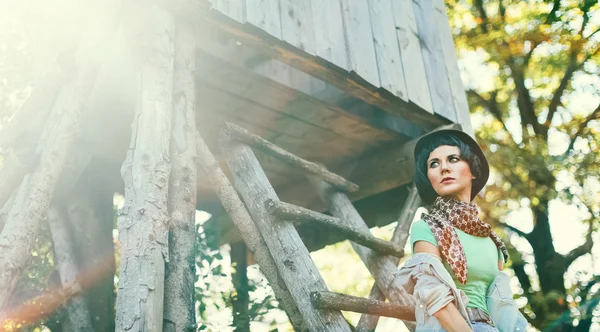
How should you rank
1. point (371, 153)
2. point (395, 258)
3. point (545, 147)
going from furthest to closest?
point (545, 147)
point (371, 153)
point (395, 258)

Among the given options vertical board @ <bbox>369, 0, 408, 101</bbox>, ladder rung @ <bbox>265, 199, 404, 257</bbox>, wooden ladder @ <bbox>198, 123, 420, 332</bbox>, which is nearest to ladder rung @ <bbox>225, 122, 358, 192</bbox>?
wooden ladder @ <bbox>198, 123, 420, 332</bbox>

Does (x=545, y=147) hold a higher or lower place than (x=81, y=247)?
higher

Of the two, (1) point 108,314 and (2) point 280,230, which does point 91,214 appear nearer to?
(1) point 108,314

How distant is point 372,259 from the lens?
3.52 meters

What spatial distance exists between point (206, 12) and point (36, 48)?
1.85 metres

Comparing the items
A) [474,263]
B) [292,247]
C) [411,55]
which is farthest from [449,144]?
[411,55]

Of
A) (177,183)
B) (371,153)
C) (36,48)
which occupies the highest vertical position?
(36,48)

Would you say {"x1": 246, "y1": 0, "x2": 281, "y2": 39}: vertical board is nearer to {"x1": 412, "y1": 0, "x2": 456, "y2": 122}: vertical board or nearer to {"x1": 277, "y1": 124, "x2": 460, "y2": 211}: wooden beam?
{"x1": 412, "y1": 0, "x2": 456, "y2": 122}: vertical board

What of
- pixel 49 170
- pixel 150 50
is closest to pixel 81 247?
pixel 49 170

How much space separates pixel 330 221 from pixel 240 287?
2.41m

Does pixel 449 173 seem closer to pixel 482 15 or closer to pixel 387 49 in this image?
pixel 387 49

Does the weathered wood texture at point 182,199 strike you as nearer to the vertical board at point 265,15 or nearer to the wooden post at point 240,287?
the vertical board at point 265,15

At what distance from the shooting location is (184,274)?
2416mm

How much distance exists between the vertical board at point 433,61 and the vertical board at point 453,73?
0.17 ft
